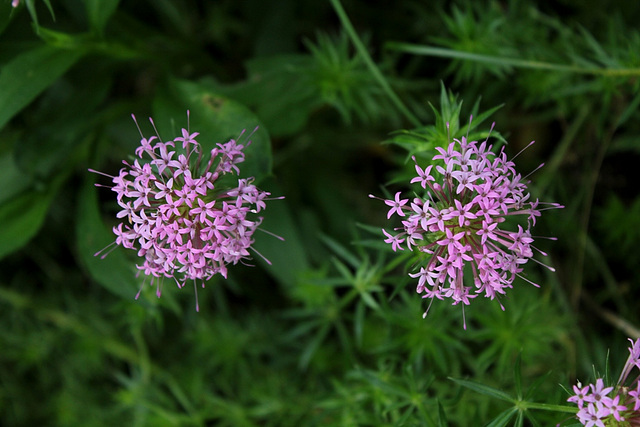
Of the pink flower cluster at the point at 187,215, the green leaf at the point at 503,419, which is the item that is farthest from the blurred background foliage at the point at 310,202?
the pink flower cluster at the point at 187,215

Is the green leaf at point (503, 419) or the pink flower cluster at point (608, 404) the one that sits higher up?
the pink flower cluster at point (608, 404)

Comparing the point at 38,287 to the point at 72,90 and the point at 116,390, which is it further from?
the point at 72,90

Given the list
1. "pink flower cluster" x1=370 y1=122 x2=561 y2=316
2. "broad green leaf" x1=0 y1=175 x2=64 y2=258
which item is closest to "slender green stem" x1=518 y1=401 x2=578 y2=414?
"pink flower cluster" x1=370 y1=122 x2=561 y2=316

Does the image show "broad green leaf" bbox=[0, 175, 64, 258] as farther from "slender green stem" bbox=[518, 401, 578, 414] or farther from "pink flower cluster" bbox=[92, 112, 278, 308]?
"slender green stem" bbox=[518, 401, 578, 414]

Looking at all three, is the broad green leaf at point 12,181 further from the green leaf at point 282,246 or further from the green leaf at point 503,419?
the green leaf at point 503,419

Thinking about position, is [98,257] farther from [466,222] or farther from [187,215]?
[466,222]

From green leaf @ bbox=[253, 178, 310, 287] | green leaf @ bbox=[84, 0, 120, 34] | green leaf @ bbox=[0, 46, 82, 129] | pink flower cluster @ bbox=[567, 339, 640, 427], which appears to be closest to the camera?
pink flower cluster @ bbox=[567, 339, 640, 427]
